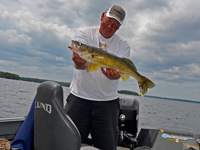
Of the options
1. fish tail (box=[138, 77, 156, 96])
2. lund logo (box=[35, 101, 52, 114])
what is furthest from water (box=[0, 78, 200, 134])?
lund logo (box=[35, 101, 52, 114])

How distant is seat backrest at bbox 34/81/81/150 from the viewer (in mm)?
1744

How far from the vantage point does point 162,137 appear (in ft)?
13.6

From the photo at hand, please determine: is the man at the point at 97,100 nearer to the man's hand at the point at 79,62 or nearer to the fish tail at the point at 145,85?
the man's hand at the point at 79,62

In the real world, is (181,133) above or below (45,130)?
below

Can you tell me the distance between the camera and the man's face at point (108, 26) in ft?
9.24

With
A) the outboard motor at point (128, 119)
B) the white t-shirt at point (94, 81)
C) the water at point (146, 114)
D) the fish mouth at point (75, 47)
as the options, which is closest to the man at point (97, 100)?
the white t-shirt at point (94, 81)

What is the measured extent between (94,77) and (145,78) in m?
0.91

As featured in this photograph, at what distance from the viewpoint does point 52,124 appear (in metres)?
1.86

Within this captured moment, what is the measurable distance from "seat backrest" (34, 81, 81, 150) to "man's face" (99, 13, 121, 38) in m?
1.34

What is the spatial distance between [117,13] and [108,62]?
0.81m

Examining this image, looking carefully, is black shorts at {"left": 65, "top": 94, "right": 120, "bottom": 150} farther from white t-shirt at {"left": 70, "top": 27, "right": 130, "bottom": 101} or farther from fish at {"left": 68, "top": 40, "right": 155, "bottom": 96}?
fish at {"left": 68, "top": 40, "right": 155, "bottom": 96}

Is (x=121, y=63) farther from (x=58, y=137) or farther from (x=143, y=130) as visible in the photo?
(x=143, y=130)

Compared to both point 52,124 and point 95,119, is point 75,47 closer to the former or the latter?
point 52,124

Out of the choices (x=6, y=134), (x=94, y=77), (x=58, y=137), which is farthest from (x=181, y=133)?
(x=6, y=134)
